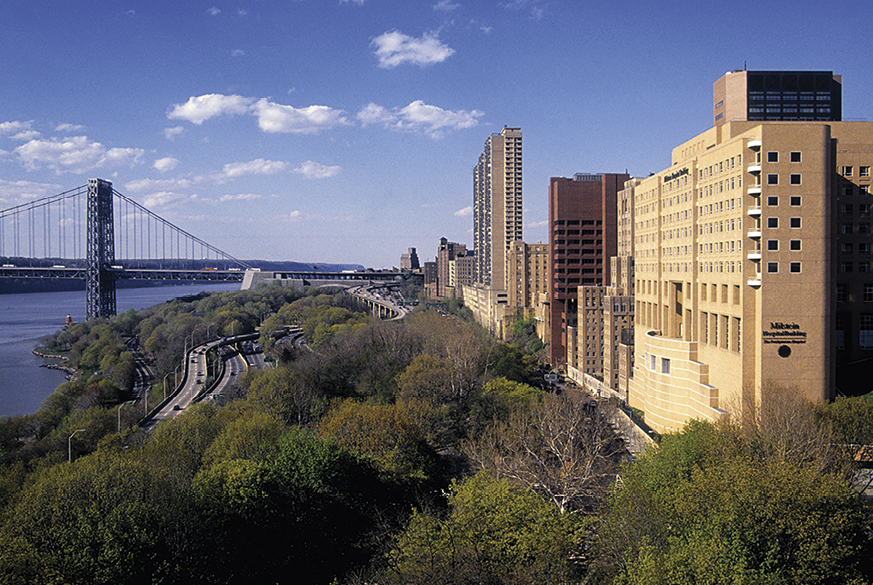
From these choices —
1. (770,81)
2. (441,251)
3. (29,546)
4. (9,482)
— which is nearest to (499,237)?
(770,81)

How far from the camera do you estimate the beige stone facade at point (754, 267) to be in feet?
78.7

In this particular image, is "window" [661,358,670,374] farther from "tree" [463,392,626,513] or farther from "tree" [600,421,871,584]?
"tree" [600,421,871,584]

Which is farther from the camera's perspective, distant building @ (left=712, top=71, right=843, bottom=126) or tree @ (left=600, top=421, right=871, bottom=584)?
distant building @ (left=712, top=71, right=843, bottom=126)

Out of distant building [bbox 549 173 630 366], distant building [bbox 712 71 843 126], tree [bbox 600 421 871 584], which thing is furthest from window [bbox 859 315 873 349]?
distant building [bbox 712 71 843 126]

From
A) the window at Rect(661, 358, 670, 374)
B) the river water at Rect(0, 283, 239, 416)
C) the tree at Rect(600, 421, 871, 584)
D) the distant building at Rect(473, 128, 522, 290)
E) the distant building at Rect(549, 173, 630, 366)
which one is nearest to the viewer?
the tree at Rect(600, 421, 871, 584)

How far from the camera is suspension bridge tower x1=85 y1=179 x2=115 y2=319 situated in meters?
84.2

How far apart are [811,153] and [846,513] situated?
15.4m

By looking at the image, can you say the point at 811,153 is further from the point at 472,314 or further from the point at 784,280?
the point at 472,314

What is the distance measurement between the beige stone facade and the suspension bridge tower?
7824 centimetres

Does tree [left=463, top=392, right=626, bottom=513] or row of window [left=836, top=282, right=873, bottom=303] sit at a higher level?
row of window [left=836, top=282, right=873, bottom=303]

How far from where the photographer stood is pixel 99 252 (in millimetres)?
84375

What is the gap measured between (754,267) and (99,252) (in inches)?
3357

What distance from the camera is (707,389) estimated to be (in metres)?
27.4

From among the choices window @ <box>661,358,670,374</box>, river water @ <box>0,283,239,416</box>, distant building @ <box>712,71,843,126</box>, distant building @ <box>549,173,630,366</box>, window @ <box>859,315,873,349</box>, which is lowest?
river water @ <box>0,283,239,416</box>
